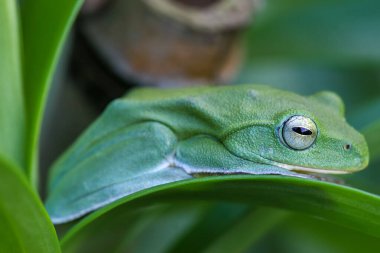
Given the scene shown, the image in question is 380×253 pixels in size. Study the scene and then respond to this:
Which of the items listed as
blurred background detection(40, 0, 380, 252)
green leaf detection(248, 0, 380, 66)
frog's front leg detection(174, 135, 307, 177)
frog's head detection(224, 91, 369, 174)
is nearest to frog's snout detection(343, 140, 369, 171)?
frog's head detection(224, 91, 369, 174)

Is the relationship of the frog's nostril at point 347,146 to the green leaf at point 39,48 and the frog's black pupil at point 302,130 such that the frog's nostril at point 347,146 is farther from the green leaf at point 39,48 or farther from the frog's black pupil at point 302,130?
the green leaf at point 39,48

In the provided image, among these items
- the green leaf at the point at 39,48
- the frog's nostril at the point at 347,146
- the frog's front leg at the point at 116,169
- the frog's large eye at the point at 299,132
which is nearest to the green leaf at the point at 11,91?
the green leaf at the point at 39,48

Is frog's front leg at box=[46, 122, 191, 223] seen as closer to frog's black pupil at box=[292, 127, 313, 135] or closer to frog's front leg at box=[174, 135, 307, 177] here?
frog's front leg at box=[174, 135, 307, 177]

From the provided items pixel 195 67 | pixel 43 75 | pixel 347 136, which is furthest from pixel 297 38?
Answer: pixel 43 75

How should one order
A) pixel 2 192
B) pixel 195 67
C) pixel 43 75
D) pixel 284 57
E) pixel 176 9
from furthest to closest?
1. pixel 284 57
2. pixel 195 67
3. pixel 176 9
4. pixel 43 75
5. pixel 2 192

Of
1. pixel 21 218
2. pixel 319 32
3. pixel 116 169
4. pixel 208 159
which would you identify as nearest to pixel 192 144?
pixel 208 159

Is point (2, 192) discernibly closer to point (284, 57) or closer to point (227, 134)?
point (227, 134)
